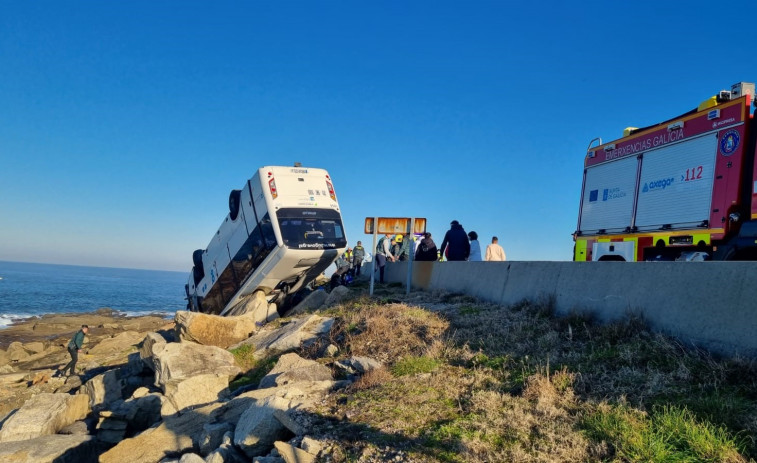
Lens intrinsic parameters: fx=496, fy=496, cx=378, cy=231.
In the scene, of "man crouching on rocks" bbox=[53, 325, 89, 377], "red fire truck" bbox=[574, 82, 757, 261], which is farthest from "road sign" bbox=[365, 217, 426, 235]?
"man crouching on rocks" bbox=[53, 325, 89, 377]

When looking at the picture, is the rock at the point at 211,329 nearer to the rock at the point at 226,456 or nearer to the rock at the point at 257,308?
the rock at the point at 257,308

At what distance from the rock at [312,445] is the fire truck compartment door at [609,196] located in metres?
9.30

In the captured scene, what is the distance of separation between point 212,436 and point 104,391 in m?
5.39

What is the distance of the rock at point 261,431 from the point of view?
4785 mm

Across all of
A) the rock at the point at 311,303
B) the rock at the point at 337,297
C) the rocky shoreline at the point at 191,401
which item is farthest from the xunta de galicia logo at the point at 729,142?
the rock at the point at 311,303

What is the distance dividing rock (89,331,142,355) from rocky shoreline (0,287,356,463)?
8.55ft

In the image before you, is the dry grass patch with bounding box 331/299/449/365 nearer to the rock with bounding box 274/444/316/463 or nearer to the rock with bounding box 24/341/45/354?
the rock with bounding box 274/444/316/463

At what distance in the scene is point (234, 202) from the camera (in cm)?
1622

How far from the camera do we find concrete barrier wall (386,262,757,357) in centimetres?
491

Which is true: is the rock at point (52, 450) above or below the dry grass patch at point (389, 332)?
below

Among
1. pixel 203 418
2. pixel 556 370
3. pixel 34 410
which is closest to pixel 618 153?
pixel 556 370

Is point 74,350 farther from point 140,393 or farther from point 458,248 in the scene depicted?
point 458,248

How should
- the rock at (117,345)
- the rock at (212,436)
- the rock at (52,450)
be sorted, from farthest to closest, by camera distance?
the rock at (117,345) < the rock at (52,450) < the rock at (212,436)

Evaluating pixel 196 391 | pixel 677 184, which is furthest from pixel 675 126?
pixel 196 391
